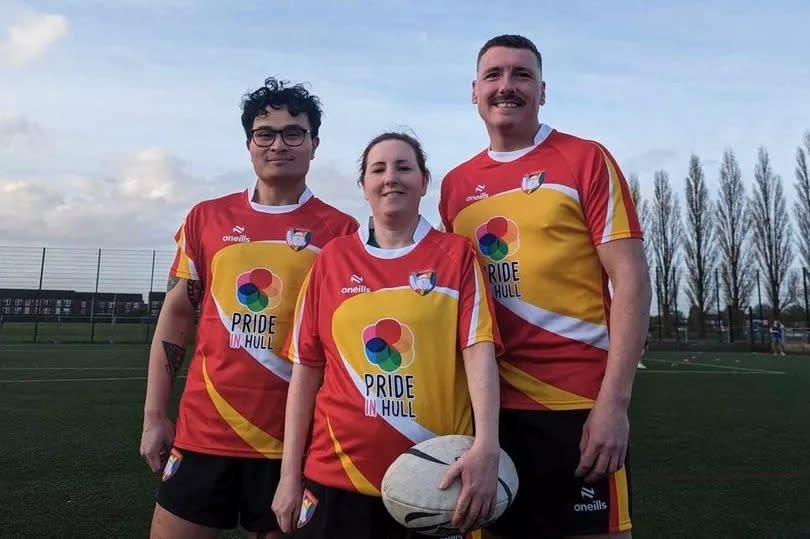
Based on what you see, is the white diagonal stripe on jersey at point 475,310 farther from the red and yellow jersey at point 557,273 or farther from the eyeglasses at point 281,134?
the eyeglasses at point 281,134

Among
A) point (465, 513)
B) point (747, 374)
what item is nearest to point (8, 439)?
point (465, 513)

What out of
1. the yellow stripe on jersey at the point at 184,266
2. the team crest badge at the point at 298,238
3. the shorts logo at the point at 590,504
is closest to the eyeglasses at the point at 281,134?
the team crest badge at the point at 298,238

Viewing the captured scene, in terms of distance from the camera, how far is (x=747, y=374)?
13828mm

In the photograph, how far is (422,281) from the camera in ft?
6.38

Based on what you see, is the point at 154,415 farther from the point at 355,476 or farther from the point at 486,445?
the point at 486,445

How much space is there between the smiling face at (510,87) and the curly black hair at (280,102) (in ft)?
2.43

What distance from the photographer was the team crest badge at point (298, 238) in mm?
2429

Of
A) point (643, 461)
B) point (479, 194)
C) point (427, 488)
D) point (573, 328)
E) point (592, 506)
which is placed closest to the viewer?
point (427, 488)

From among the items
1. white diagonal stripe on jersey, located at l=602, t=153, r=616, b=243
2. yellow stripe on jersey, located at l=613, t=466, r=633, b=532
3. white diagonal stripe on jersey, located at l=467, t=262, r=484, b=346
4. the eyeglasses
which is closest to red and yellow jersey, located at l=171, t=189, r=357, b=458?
the eyeglasses

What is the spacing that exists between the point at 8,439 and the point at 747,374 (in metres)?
14.1

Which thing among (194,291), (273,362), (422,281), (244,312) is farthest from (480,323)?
(194,291)

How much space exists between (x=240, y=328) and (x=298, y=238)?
42 centimetres

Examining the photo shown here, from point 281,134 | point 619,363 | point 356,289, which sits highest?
point 281,134

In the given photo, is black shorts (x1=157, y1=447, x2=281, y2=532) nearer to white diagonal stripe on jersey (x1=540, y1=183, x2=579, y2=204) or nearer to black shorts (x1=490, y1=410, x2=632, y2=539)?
black shorts (x1=490, y1=410, x2=632, y2=539)
